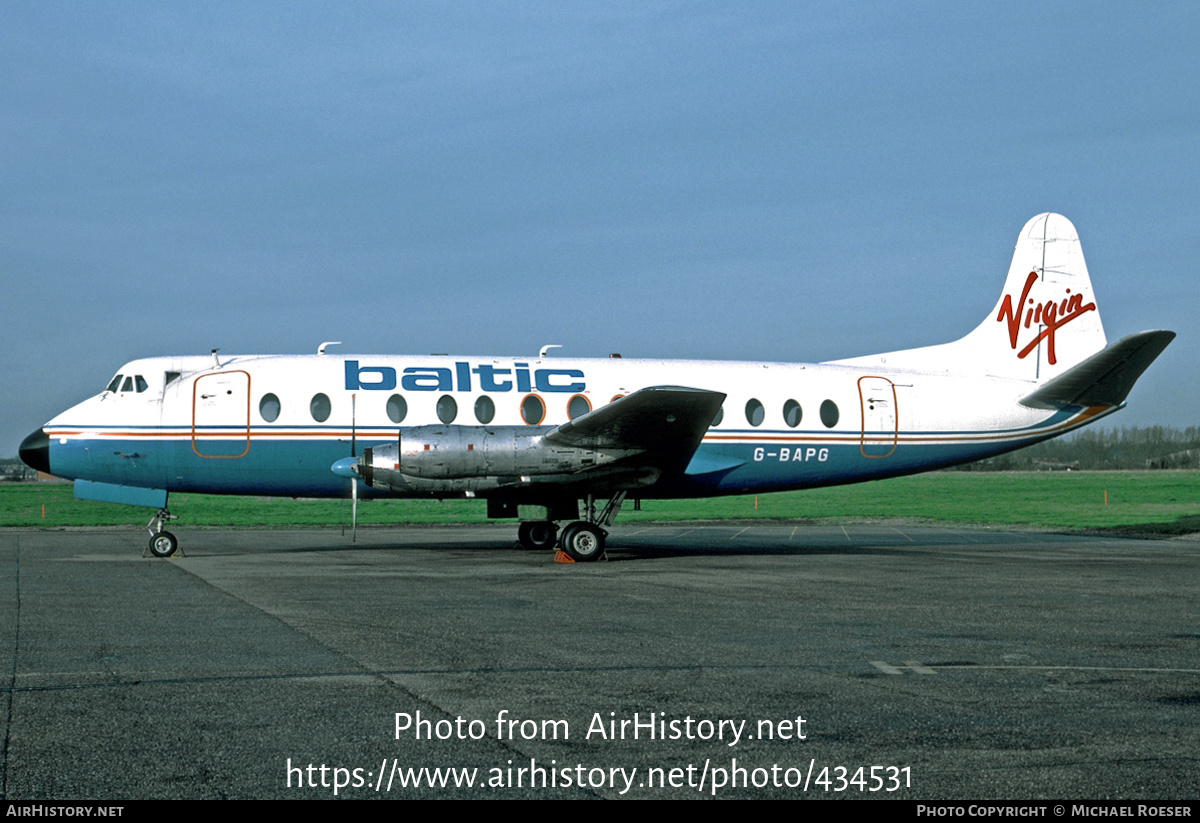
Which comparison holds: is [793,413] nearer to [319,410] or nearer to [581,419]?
[581,419]

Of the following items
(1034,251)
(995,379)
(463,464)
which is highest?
(1034,251)

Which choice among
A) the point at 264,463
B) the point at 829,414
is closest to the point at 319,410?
the point at 264,463

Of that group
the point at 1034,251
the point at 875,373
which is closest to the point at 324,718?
the point at 875,373

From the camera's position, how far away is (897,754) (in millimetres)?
5504

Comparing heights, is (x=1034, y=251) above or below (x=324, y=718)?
above

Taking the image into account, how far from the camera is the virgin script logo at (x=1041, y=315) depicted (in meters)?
22.7

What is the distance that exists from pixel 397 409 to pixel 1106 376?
13796 mm

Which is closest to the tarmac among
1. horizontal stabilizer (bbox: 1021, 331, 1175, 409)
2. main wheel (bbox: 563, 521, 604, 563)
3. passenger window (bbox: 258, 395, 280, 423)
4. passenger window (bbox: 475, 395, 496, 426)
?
main wheel (bbox: 563, 521, 604, 563)

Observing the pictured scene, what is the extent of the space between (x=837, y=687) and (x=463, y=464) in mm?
11295

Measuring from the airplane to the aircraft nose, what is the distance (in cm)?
4

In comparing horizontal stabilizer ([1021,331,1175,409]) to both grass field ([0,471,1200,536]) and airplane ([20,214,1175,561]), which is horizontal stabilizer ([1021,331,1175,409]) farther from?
grass field ([0,471,1200,536])

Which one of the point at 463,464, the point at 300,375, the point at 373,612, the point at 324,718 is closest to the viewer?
the point at 324,718

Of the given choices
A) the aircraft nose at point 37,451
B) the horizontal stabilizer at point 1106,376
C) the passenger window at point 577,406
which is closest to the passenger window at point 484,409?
the passenger window at point 577,406

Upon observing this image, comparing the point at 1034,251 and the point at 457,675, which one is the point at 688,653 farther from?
the point at 1034,251
